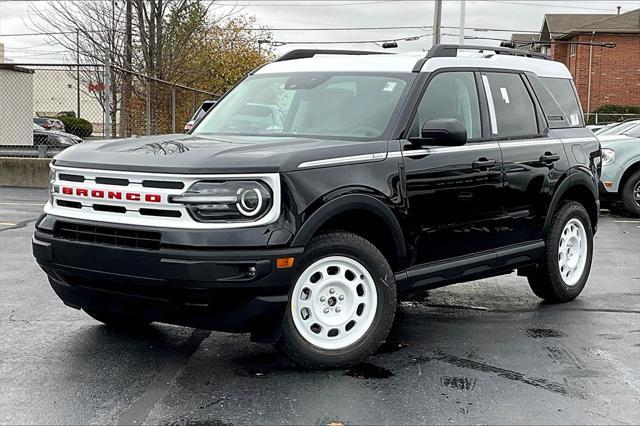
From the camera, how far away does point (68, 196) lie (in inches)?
188

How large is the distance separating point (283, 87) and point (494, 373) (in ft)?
8.28

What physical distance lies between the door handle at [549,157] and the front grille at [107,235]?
3.31m

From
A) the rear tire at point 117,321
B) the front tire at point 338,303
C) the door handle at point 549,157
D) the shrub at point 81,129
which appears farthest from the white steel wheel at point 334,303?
the shrub at point 81,129

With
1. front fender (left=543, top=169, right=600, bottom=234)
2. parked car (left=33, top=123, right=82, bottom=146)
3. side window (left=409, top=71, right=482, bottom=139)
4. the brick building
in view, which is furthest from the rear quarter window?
the brick building

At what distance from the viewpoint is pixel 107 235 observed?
451 cm

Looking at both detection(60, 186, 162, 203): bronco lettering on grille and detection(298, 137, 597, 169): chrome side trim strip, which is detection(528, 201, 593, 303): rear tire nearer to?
detection(298, 137, 597, 169): chrome side trim strip

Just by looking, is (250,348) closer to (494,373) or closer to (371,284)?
(371,284)

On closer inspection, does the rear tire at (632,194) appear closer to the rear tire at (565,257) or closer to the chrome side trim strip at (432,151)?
the rear tire at (565,257)

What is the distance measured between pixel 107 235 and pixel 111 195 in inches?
8.7

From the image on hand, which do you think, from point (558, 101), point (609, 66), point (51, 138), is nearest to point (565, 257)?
point (558, 101)

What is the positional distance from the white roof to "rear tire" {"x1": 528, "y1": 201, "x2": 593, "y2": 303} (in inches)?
49.9

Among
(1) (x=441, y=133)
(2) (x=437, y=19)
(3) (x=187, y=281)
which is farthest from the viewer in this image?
(2) (x=437, y=19)

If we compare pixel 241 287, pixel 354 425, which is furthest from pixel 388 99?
pixel 354 425

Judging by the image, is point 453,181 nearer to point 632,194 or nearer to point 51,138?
point 632,194
